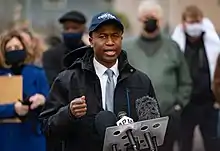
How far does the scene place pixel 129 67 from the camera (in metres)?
4.12

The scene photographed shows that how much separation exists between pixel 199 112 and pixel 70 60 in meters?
3.25

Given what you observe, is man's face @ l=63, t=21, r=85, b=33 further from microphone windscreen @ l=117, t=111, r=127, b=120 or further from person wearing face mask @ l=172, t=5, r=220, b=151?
microphone windscreen @ l=117, t=111, r=127, b=120

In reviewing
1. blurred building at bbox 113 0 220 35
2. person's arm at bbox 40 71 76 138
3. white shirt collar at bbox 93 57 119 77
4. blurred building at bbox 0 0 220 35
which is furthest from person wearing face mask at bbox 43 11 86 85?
blurred building at bbox 113 0 220 35

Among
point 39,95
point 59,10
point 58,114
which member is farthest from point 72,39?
point 59,10

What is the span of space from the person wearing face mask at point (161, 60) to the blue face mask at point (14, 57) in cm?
113

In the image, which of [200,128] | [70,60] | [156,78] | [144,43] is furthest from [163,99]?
[70,60]

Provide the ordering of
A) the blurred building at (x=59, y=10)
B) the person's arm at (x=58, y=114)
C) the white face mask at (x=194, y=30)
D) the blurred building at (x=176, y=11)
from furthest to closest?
the blurred building at (x=176, y=11)
the blurred building at (x=59, y=10)
the white face mask at (x=194, y=30)
the person's arm at (x=58, y=114)

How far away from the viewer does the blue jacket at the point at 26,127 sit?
5852 millimetres

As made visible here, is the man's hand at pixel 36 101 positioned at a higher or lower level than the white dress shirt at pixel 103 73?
lower

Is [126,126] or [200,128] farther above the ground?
[126,126]

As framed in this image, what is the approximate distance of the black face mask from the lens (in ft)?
22.7

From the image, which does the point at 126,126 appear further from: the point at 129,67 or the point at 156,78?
the point at 156,78

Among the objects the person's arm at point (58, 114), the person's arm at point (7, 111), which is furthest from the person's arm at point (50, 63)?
the person's arm at point (58, 114)

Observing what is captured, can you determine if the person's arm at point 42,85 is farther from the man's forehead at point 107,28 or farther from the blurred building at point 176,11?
the blurred building at point 176,11
